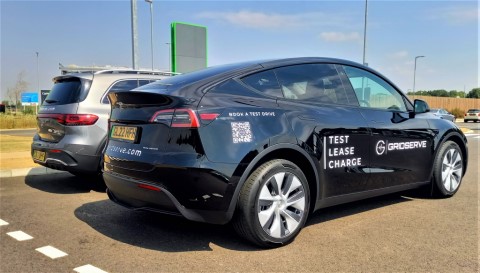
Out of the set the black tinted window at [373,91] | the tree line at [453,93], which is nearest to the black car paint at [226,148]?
the black tinted window at [373,91]

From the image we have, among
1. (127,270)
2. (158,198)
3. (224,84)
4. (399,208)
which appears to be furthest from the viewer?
(399,208)

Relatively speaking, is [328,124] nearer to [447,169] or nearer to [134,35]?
[447,169]

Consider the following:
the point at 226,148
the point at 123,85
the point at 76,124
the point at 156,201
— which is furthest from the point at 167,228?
the point at 123,85

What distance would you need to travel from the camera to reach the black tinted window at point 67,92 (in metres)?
5.66

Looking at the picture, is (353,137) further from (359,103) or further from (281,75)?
(281,75)

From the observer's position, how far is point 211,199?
3.29 meters

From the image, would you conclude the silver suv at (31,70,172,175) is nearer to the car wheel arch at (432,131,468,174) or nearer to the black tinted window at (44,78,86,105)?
the black tinted window at (44,78,86,105)

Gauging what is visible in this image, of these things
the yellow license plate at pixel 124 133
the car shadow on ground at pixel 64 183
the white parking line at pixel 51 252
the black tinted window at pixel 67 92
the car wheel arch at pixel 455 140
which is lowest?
the car shadow on ground at pixel 64 183

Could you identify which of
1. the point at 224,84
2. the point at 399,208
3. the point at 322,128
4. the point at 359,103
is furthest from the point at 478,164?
the point at 224,84

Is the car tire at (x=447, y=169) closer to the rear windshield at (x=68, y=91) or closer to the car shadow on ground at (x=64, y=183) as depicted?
the car shadow on ground at (x=64, y=183)

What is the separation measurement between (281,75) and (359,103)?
3.44 feet

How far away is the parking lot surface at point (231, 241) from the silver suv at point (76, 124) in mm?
550

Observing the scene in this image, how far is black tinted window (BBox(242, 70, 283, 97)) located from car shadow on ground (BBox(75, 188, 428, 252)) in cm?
128

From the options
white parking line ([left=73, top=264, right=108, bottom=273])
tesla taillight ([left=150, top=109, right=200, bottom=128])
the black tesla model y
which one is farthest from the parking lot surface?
tesla taillight ([left=150, top=109, right=200, bottom=128])
